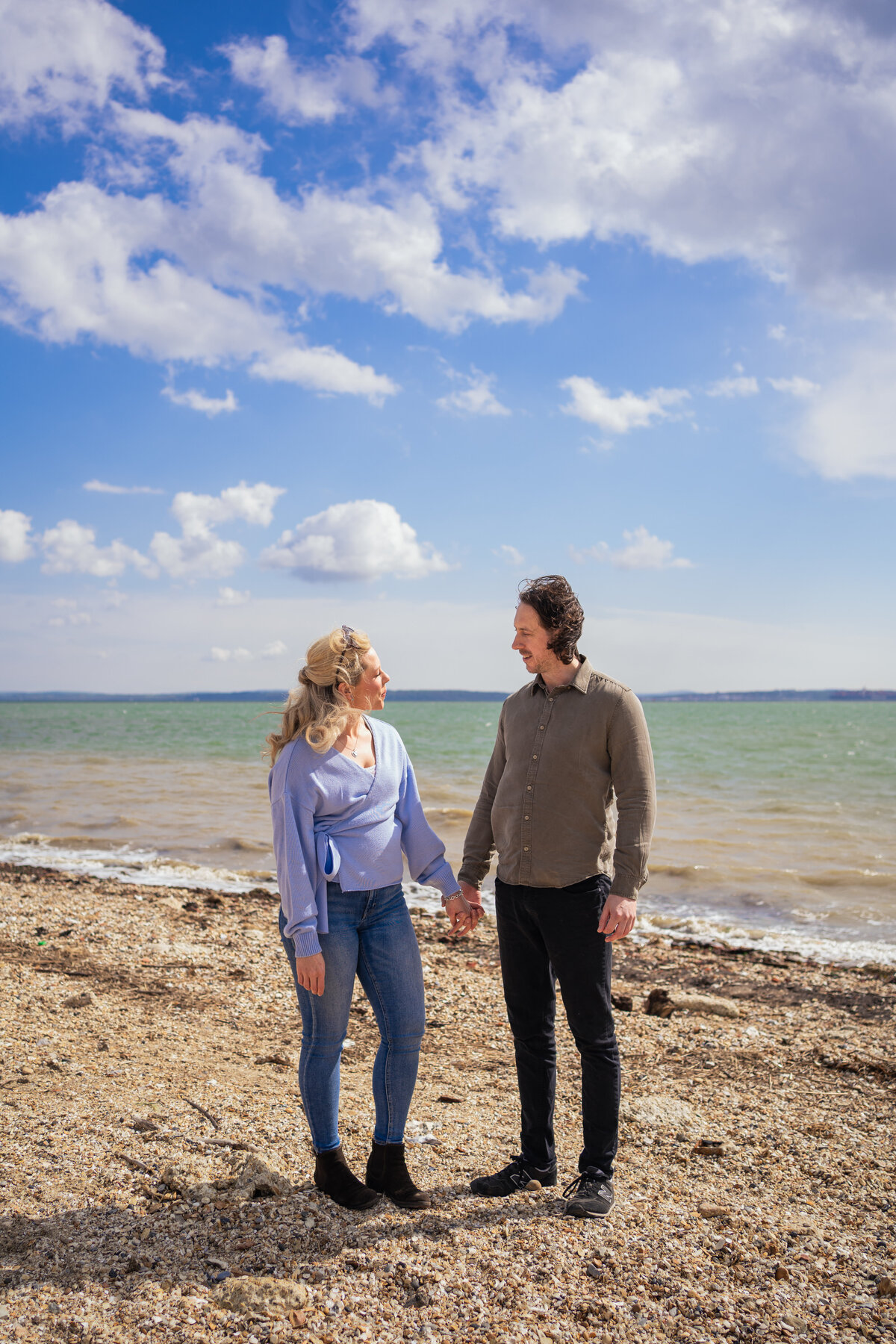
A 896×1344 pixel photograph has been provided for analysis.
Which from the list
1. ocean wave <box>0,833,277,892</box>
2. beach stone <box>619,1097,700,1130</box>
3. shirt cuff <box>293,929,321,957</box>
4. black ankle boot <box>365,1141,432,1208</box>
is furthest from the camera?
ocean wave <box>0,833,277,892</box>

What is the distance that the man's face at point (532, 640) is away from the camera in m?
3.35

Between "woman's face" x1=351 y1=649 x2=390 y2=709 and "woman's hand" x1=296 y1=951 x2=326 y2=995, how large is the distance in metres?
0.94

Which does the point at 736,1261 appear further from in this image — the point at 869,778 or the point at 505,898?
the point at 869,778

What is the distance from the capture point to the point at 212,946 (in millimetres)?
7375

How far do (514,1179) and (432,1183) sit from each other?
343 millimetres

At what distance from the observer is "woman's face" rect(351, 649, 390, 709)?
3.32 m

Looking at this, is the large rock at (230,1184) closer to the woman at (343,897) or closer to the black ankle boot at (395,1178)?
the woman at (343,897)

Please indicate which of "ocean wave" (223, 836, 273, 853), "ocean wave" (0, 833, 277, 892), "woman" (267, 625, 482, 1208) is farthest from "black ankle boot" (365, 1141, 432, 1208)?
"ocean wave" (223, 836, 273, 853)

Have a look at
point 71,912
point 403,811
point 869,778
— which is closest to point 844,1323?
point 403,811

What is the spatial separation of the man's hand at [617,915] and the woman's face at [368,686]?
1153mm

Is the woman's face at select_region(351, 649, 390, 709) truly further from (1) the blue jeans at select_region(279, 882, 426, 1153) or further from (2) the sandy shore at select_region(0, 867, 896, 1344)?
(2) the sandy shore at select_region(0, 867, 896, 1344)

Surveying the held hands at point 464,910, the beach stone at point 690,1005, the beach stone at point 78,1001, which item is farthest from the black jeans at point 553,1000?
the beach stone at point 78,1001

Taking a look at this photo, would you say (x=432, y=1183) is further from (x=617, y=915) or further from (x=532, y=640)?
(x=532, y=640)

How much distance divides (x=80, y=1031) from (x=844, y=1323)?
4.24m
